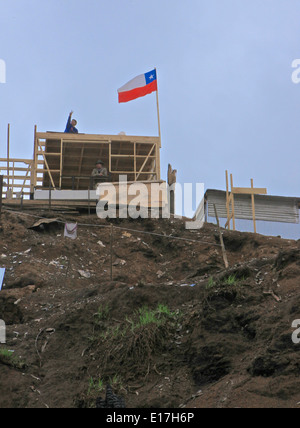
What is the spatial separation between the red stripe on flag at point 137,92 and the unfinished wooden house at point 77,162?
183 cm

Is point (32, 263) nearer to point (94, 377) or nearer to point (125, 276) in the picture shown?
point (125, 276)

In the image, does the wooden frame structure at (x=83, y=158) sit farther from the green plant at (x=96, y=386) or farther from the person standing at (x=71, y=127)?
the green plant at (x=96, y=386)

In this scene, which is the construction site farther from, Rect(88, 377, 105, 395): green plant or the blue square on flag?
the blue square on flag

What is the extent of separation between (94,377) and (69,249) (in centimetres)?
1040

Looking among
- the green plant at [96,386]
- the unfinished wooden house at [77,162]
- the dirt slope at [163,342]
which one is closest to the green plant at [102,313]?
the dirt slope at [163,342]

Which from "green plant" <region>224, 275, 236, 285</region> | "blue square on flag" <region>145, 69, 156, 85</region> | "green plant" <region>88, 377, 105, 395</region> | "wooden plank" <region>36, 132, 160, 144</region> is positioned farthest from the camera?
"blue square on flag" <region>145, 69, 156, 85</region>

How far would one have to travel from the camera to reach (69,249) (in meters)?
21.6

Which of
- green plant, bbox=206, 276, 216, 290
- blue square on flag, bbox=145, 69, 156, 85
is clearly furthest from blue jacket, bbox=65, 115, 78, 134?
green plant, bbox=206, 276, 216, 290

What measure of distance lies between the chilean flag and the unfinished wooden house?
1.95 m

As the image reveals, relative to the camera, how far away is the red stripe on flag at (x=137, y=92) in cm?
2841

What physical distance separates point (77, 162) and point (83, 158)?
1.36 feet

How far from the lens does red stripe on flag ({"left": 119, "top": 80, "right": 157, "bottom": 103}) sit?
2841cm

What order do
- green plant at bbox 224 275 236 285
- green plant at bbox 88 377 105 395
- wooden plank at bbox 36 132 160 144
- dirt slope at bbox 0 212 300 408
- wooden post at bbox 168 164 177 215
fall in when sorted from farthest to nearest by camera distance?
wooden plank at bbox 36 132 160 144, wooden post at bbox 168 164 177 215, green plant at bbox 224 275 236 285, green plant at bbox 88 377 105 395, dirt slope at bbox 0 212 300 408
